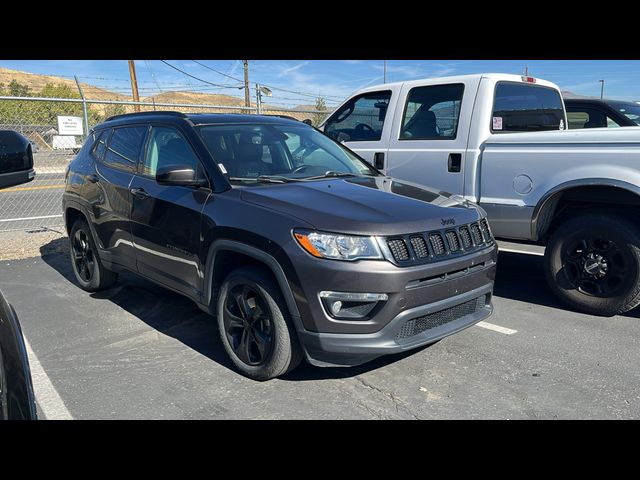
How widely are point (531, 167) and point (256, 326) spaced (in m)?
2.86

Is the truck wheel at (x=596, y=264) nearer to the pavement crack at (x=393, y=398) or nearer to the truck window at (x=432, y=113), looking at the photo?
the truck window at (x=432, y=113)

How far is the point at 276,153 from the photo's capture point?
4.36m

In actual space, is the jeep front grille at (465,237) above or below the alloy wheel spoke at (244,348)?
above

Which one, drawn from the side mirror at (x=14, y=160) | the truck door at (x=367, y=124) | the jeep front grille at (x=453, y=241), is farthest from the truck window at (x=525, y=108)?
the side mirror at (x=14, y=160)

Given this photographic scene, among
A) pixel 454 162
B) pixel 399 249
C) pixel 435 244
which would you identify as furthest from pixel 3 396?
pixel 454 162

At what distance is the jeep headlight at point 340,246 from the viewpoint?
3.06 meters

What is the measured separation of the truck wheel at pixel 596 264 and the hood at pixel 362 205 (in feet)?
4.59

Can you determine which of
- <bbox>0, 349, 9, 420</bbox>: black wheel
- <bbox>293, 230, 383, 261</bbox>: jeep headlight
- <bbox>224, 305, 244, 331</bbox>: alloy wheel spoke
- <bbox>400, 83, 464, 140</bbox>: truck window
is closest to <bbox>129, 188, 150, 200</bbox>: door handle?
<bbox>224, 305, 244, 331</bbox>: alloy wheel spoke

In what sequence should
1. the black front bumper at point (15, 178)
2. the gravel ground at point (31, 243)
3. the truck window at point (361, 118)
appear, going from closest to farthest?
1. the black front bumper at point (15, 178)
2. the truck window at point (361, 118)
3. the gravel ground at point (31, 243)

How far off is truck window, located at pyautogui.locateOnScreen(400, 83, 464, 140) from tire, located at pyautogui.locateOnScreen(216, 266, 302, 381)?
301cm

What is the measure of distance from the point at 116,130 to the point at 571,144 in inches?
162

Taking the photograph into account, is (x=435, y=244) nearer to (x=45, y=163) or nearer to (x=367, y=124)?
(x=367, y=124)

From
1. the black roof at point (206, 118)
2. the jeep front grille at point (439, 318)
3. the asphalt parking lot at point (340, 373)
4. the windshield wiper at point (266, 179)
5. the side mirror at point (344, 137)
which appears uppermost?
the black roof at point (206, 118)
